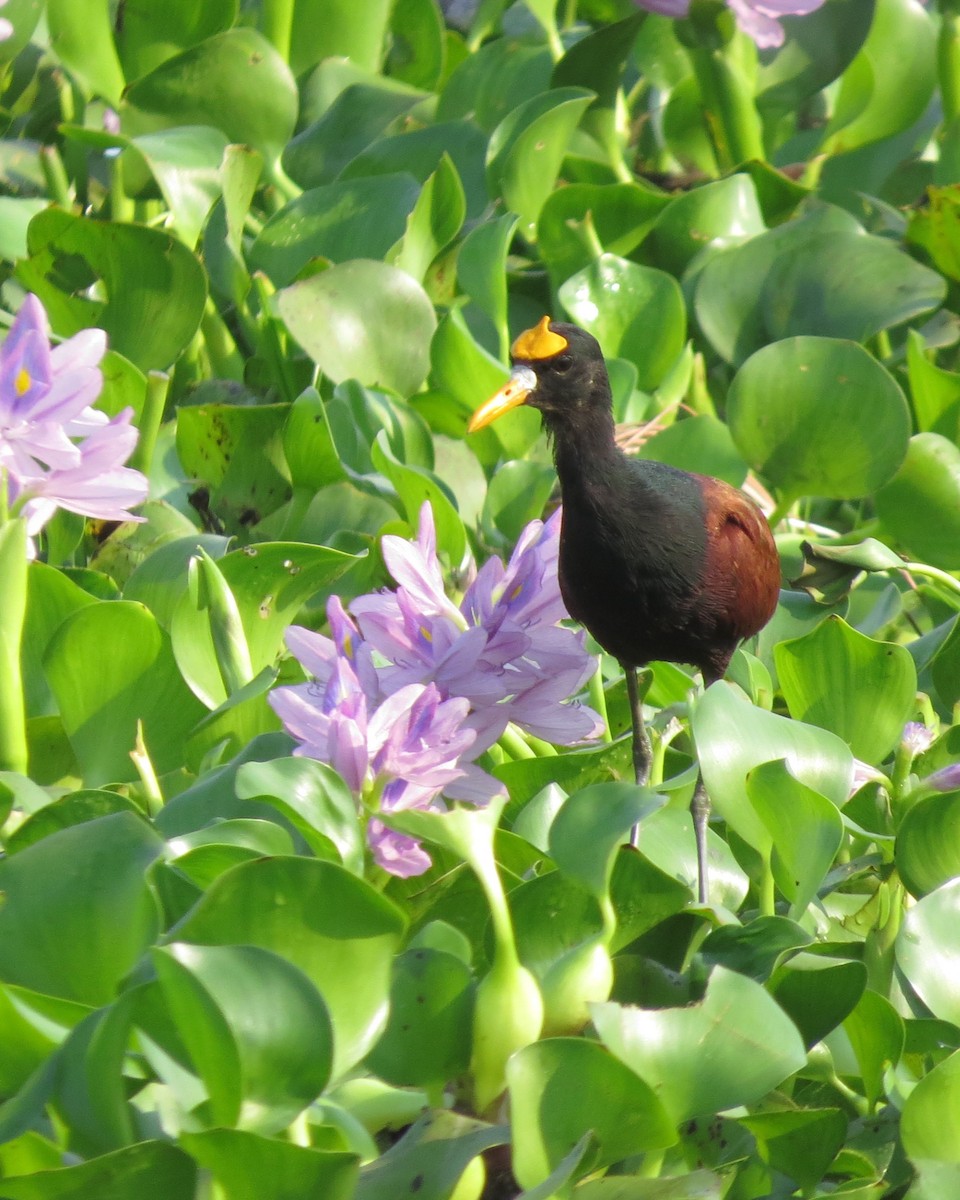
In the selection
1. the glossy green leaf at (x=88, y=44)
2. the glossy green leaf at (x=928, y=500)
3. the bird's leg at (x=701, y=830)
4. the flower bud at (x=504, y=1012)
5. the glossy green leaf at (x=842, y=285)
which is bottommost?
the glossy green leaf at (x=928, y=500)

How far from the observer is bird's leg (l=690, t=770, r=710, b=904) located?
1728 millimetres

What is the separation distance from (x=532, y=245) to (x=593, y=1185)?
219 cm

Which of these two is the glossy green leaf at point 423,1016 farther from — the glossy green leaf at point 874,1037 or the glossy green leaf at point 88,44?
the glossy green leaf at point 88,44

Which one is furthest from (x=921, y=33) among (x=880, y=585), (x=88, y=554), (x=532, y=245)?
(x=88, y=554)

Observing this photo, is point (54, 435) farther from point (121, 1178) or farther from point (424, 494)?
point (121, 1178)

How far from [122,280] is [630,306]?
83 centimetres

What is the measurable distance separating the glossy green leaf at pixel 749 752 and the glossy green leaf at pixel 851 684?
0.89 ft

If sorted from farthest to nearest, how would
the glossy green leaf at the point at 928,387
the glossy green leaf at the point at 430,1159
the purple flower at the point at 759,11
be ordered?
the purple flower at the point at 759,11 < the glossy green leaf at the point at 928,387 < the glossy green leaf at the point at 430,1159

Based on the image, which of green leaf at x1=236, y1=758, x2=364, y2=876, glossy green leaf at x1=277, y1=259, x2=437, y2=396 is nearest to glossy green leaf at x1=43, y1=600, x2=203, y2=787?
green leaf at x1=236, y1=758, x2=364, y2=876

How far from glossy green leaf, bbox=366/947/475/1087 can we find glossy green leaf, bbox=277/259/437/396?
4.28ft

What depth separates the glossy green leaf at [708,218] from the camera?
301cm

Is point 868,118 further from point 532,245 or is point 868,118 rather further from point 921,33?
point 532,245

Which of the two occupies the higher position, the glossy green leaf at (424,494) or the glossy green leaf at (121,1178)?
the glossy green leaf at (121,1178)

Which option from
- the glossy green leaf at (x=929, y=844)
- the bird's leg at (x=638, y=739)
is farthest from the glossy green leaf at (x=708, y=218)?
the glossy green leaf at (x=929, y=844)
